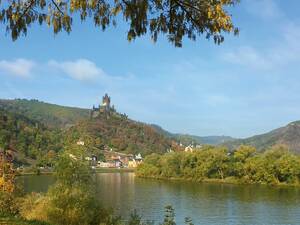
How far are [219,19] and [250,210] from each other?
1637 inches

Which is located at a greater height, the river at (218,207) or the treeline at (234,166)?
the treeline at (234,166)

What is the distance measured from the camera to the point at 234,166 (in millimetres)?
96438

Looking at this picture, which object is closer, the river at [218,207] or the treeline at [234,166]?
the river at [218,207]

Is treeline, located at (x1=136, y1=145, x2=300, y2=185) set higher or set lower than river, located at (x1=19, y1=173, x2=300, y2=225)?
higher

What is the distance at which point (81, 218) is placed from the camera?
26.2 metres

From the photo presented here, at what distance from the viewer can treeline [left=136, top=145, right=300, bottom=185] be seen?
8969cm

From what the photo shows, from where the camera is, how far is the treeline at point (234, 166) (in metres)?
89.7

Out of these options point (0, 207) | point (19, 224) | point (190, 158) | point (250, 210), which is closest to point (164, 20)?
point (19, 224)

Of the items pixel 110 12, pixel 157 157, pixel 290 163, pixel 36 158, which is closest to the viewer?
pixel 110 12

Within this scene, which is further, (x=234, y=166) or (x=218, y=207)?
(x=234, y=166)

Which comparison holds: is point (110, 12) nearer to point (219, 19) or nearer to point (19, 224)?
point (219, 19)

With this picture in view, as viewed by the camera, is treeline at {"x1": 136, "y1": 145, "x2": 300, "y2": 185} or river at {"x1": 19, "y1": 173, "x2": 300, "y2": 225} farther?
treeline at {"x1": 136, "y1": 145, "x2": 300, "y2": 185}

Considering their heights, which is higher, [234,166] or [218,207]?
[234,166]

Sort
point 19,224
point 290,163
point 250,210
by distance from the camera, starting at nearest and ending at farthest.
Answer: point 19,224, point 250,210, point 290,163
